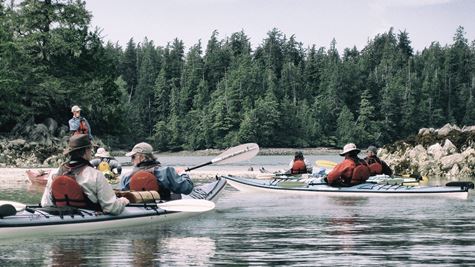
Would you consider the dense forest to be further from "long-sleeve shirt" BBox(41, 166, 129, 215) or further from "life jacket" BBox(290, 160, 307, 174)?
"long-sleeve shirt" BBox(41, 166, 129, 215)

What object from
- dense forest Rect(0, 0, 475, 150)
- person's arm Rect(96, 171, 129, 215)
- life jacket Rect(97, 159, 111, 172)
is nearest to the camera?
person's arm Rect(96, 171, 129, 215)

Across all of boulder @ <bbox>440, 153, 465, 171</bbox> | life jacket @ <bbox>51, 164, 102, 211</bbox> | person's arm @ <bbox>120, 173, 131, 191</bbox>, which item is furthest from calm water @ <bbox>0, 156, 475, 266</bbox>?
boulder @ <bbox>440, 153, 465, 171</bbox>

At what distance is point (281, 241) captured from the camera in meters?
12.2

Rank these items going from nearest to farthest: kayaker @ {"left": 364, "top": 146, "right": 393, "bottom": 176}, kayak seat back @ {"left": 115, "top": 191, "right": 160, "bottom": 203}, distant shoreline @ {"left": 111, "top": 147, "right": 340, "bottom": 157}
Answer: kayak seat back @ {"left": 115, "top": 191, "right": 160, "bottom": 203} < kayaker @ {"left": 364, "top": 146, "right": 393, "bottom": 176} < distant shoreline @ {"left": 111, "top": 147, "right": 340, "bottom": 157}

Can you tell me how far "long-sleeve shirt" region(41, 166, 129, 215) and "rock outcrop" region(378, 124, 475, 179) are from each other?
20.4 meters

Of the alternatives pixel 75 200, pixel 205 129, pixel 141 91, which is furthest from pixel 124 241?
pixel 141 91

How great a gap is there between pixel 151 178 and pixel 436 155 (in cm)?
2127

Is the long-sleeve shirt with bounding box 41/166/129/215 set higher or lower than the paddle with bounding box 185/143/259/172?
lower

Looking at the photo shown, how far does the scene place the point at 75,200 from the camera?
12547 mm

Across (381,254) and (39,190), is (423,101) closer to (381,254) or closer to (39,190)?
(39,190)

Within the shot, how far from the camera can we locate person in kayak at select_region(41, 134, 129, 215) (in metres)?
12.2

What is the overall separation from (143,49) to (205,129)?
143 feet

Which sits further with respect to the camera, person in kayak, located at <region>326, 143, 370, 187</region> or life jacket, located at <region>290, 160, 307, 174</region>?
life jacket, located at <region>290, 160, 307, 174</region>

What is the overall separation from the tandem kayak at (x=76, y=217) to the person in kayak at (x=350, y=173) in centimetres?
689
